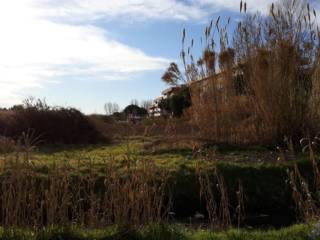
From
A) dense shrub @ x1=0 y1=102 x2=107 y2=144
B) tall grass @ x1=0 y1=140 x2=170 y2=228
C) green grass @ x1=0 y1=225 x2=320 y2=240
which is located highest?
dense shrub @ x1=0 y1=102 x2=107 y2=144

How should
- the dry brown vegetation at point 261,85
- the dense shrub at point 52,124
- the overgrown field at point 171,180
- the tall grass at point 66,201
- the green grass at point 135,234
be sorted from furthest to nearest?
the dense shrub at point 52,124, the dry brown vegetation at point 261,85, the overgrown field at point 171,180, the tall grass at point 66,201, the green grass at point 135,234

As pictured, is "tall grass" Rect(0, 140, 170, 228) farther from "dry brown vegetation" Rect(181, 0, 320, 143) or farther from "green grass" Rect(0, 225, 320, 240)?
"dry brown vegetation" Rect(181, 0, 320, 143)

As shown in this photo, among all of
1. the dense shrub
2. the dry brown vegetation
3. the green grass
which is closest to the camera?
the green grass

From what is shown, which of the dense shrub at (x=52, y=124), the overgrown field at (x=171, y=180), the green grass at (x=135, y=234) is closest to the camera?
the green grass at (x=135, y=234)

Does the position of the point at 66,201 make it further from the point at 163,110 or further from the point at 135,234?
the point at 163,110

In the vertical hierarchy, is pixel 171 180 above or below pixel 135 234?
above

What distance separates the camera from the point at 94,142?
2047 cm

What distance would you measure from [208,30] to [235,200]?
7.07 metres

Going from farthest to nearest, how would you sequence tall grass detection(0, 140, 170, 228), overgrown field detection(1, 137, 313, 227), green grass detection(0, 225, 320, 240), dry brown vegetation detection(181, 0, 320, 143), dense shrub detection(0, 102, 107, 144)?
dense shrub detection(0, 102, 107, 144), dry brown vegetation detection(181, 0, 320, 143), overgrown field detection(1, 137, 313, 227), tall grass detection(0, 140, 170, 228), green grass detection(0, 225, 320, 240)

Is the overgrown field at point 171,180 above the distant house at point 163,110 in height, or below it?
below

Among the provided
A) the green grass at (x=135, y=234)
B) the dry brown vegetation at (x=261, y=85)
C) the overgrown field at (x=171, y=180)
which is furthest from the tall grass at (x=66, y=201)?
the dry brown vegetation at (x=261, y=85)

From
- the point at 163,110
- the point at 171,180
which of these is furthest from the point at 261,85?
the point at 163,110

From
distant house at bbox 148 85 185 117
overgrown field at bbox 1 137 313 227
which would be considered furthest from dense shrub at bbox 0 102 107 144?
overgrown field at bbox 1 137 313 227

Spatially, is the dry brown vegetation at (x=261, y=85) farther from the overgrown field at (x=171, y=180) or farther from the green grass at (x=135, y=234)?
the green grass at (x=135, y=234)
